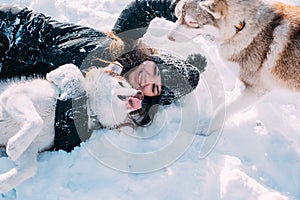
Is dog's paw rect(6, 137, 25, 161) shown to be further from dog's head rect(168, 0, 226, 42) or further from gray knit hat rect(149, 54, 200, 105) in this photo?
dog's head rect(168, 0, 226, 42)

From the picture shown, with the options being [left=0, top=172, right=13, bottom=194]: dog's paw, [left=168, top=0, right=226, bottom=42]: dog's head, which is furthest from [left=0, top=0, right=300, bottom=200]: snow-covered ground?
[left=168, top=0, right=226, bottom=42]: dog's head

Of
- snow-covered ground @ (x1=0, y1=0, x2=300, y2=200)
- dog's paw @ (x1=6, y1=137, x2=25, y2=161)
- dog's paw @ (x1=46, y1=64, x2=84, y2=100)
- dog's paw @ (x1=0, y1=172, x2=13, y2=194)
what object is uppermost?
dog's paw @ (x1=46, y1=64, x2=84, y2=100)

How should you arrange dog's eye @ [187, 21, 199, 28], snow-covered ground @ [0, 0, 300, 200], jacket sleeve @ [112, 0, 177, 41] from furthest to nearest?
jacket sleeve @ [112, 0, 177, 41] < dog's eye @ [187, 21, 199, 28] < snow-covered ground @ [0, 0, 300, 200]

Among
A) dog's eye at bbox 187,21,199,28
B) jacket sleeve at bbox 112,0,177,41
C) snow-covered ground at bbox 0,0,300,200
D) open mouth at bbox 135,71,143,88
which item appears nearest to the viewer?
snow-covered ground at bbox 0,0,300,200

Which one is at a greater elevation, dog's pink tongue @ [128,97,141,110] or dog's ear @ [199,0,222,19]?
dog's ear @ [199,0,222,19]

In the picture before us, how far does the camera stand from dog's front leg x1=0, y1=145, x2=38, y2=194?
6.33 feet

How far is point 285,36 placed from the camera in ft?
7.44

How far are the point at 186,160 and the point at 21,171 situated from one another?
1.05 m

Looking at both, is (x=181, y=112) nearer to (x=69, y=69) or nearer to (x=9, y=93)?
(x=69, y=69)

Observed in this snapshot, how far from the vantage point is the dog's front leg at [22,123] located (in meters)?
1.93

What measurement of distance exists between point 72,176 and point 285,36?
1686 millimetres

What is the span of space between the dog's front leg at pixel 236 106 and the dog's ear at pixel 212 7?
2.19 feet

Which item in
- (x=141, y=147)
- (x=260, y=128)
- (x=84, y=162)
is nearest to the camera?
(x=84, y=162)

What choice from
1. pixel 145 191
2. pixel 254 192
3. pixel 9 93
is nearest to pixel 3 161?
pixel 9 93
